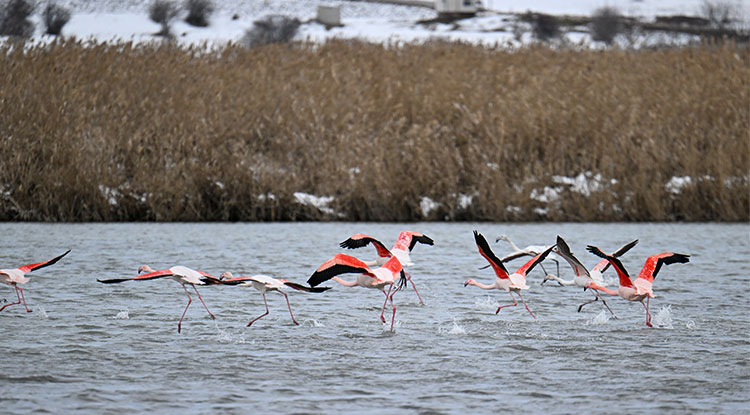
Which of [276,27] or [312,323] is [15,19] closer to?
[312,323]

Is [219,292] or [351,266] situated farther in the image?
[219,292]

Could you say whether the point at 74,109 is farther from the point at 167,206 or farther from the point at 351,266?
the point at 351,266

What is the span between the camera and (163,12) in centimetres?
4803

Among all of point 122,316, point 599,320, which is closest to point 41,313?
point 122,316

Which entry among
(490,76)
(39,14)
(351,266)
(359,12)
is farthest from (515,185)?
(359,12)

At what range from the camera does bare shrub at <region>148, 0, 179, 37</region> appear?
4747cm

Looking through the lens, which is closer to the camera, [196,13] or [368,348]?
[368,348]

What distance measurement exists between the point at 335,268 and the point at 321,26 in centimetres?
5378

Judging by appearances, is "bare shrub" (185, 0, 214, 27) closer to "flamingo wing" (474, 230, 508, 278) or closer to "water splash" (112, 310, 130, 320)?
"water splash" (112, 310, 130, 320)

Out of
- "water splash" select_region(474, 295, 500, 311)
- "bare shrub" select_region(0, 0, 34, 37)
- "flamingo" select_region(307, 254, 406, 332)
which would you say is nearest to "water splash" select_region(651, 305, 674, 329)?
"water splash" select_region(474, 295, 500, 311)

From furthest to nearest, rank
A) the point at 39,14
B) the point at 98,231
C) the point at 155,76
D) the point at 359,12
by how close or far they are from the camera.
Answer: the point at 359,12
the point at 39,14
the point at 155,76
the point at 98,231

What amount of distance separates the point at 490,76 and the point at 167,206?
21.3 ft

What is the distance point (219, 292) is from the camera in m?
6.90

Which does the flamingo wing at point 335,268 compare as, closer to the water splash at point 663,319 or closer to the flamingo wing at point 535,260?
the flamingo wing at point 535,260
